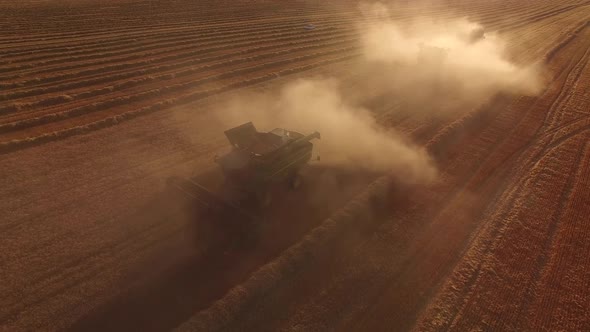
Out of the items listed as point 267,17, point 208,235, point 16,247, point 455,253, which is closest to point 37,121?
point 16,247

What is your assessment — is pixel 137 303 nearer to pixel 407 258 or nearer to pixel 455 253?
pixel 407 258

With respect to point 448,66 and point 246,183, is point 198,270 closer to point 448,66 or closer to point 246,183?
point 246,183

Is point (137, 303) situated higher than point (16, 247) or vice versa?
point (16, 247)

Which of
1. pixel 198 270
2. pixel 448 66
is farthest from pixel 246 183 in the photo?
pixel 448 66

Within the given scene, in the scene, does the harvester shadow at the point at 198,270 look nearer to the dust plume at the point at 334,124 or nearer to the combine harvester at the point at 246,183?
the combine harvester at the point at 246,183

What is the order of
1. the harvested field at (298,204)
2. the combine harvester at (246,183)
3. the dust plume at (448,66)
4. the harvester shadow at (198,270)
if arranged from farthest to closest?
the dust plume at (448,66) → the combine harvester at (246,183) → the harvested field at (298,204) → the harvester shadow at (198,270)

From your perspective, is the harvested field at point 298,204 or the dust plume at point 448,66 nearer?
the harvested field at point 298,204

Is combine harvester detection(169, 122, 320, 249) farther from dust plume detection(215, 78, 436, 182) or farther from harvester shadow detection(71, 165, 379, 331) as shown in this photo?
dust plume detection(215, 78, 436, 182)

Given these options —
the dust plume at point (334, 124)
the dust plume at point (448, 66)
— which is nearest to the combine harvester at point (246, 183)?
the dust plume at point (334, 124)
